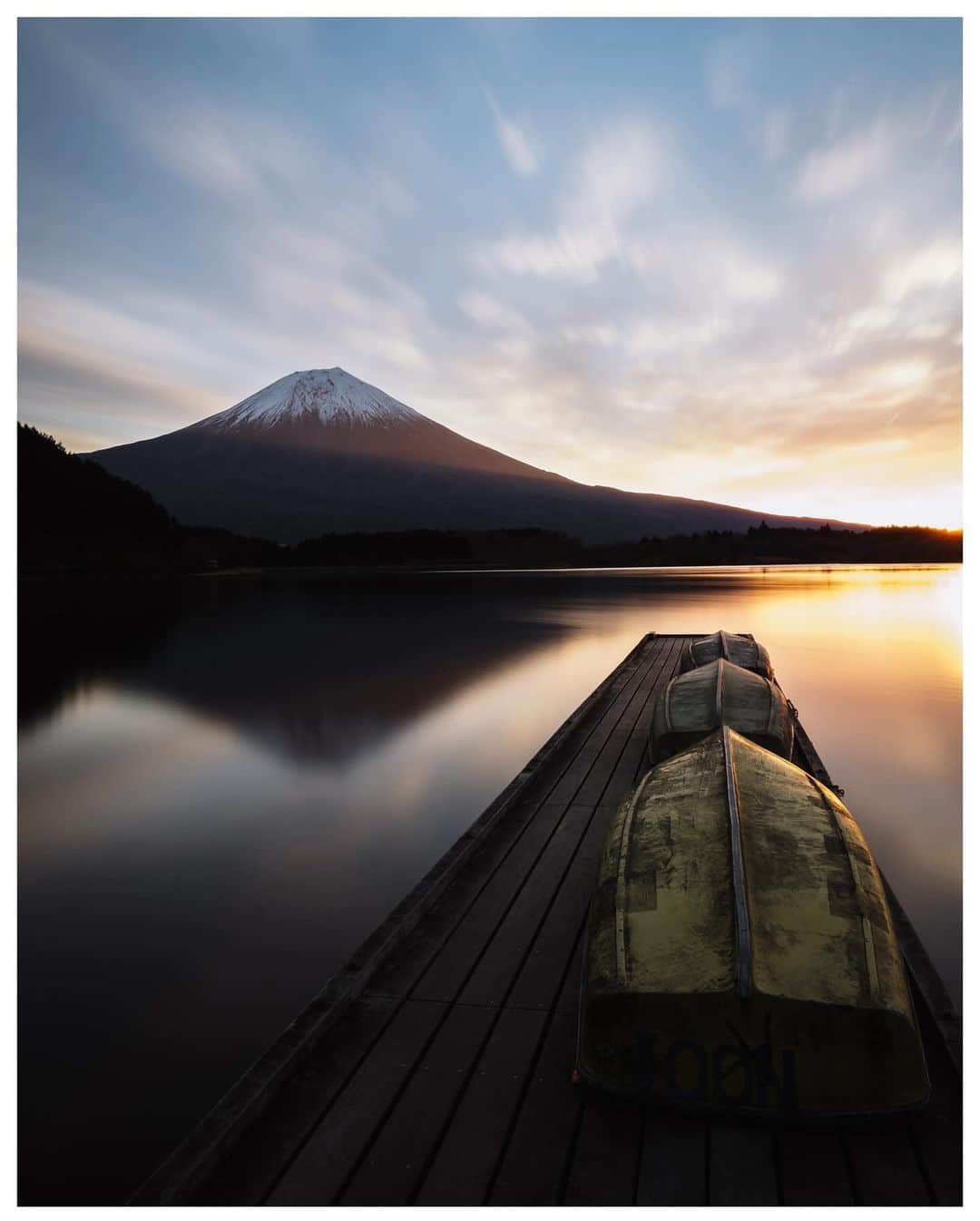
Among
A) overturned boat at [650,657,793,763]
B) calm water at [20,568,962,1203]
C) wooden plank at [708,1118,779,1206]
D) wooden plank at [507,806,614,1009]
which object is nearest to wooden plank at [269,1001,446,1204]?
wooden plank at [507,806,614,1009]

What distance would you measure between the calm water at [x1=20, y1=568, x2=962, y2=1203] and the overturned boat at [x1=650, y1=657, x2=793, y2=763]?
75.8 inches

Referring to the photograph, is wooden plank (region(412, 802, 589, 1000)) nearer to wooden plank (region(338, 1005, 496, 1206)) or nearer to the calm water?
wooden plank (region(338, 1005, 496, 1206))

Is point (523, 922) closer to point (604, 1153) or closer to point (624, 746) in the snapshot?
point (604, 1153)

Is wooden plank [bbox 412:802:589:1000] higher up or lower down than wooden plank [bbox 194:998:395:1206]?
higher up

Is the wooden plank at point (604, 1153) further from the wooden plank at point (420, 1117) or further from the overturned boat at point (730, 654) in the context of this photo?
the overturned boat at point (730, 654)

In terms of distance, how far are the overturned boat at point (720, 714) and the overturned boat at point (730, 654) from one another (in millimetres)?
2219

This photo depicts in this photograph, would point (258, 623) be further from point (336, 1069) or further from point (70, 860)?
point (336, 1069)

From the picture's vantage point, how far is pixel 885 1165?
99.3 inches

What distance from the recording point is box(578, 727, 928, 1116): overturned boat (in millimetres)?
2590

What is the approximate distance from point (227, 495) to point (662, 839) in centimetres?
18435

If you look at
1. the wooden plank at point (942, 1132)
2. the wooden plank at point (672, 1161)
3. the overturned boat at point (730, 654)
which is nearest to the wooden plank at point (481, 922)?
the wooden plank at point (672, 1161)

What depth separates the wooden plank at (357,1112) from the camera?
251 cm

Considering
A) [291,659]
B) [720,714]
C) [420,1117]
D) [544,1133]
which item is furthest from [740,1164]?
[291,659]

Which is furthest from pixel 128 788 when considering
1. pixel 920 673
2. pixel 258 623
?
pixel 258 623
